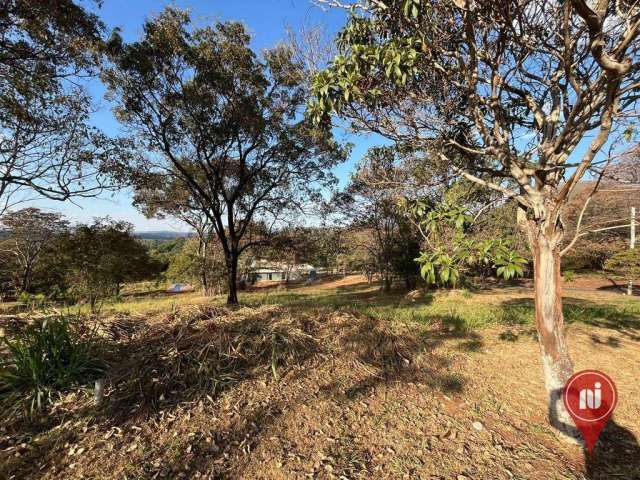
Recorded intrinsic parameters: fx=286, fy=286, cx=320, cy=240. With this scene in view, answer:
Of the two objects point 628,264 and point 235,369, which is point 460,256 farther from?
point 628,264

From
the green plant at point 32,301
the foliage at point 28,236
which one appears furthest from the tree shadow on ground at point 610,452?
the foliage at point 28,236

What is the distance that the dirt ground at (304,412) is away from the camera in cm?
191

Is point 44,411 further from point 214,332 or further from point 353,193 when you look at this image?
point 353,193

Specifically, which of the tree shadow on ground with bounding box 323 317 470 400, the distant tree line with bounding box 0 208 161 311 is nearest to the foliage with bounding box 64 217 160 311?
the distant tree line with bounding box 0 208 161 311

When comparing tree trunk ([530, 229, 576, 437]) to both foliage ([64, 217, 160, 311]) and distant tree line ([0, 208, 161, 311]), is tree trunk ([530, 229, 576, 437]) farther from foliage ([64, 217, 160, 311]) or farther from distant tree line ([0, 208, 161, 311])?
foliage ([64, 217, 160, 311])

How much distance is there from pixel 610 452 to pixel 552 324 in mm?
974

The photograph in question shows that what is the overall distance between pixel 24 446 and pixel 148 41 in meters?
8.16

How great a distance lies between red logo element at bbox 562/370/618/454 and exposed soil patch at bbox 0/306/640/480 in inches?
14.2

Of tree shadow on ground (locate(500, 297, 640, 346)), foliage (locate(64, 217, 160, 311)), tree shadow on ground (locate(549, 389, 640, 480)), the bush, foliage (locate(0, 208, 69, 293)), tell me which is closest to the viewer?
tree shadow on ground (locate(549, 389, 640, 480))

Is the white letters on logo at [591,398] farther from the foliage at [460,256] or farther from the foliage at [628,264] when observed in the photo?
the foliage at [628,264]

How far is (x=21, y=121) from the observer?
5.43 metres

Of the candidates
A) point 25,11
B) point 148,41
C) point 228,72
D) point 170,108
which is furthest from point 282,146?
point 25,11

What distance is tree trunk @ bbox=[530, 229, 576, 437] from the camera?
2371 millimetres

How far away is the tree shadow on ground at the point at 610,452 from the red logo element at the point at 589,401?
0.24m
